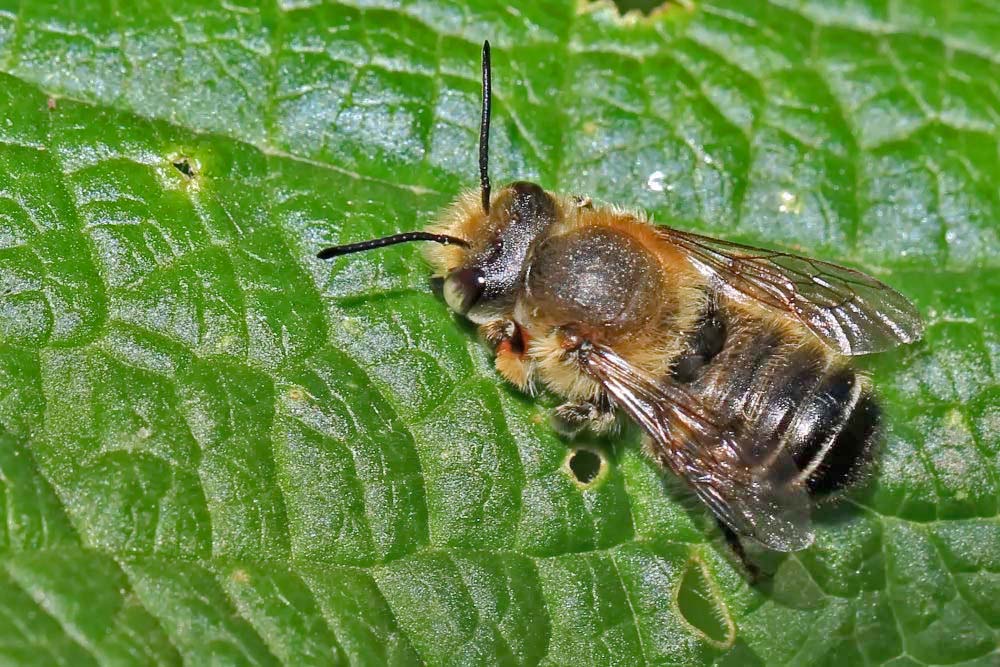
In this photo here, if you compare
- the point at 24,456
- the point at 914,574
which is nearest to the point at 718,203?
the point at 914,574

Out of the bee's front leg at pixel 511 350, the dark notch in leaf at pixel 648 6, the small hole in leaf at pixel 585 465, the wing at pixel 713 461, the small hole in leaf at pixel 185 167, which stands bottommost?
the small hole in leaf at pixel 585 465

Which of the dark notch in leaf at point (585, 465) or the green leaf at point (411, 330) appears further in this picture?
the dark notch in leaf at point (585, 465)

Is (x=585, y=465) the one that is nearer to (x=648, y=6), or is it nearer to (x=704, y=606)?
(x=704, y=606)

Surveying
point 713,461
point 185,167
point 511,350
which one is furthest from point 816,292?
point 185,167

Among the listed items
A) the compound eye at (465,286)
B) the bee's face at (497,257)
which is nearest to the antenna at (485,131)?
the bee's face at (497,257)

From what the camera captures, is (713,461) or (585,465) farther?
(585,465)

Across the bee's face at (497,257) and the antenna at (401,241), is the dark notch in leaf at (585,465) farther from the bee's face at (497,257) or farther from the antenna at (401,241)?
the antenna at (401,241)

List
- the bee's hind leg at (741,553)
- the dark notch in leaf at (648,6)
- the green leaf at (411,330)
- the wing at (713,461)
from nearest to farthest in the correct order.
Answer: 1. the green leaf at (411,330)
2. the wing at (713,461)
3. the bee's hind leg at (741,553)
4. the dark notch in leaf at (648,6)
